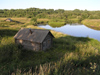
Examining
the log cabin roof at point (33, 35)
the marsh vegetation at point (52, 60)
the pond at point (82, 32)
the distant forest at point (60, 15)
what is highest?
the distant forest at point (60, 15)

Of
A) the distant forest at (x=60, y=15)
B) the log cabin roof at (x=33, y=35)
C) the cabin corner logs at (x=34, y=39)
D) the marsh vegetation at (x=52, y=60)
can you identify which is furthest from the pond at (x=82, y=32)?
the distant forest at (x=60, y=15)

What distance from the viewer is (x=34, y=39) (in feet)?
45.0

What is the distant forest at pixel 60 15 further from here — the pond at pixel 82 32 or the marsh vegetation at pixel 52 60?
the marsh vegetation at pixel 52 60

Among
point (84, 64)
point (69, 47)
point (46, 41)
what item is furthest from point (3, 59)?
point (69, 47)

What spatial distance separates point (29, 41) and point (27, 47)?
4.23 ft

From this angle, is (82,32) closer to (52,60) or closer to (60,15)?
(52,60)

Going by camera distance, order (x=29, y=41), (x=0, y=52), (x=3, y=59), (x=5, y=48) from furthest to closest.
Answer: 1. (x=29, y=41)
2. (x=5, y=48)
3. (x=0, y=52)
4. (x=3, y=59)

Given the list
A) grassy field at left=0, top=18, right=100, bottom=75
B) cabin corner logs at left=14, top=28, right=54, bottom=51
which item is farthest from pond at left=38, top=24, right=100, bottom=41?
cabin corner logs at left=14, top=28, right=54, bottom=51

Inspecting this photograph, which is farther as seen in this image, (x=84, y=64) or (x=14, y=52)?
(x=14, y=52)

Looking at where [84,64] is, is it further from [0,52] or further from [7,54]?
[0,52]

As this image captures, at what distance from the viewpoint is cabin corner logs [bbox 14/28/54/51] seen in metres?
13.6

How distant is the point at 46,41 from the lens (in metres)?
14.7

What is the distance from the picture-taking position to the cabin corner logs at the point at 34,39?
13555 mm

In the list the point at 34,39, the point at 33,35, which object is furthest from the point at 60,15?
the point at 34,39
